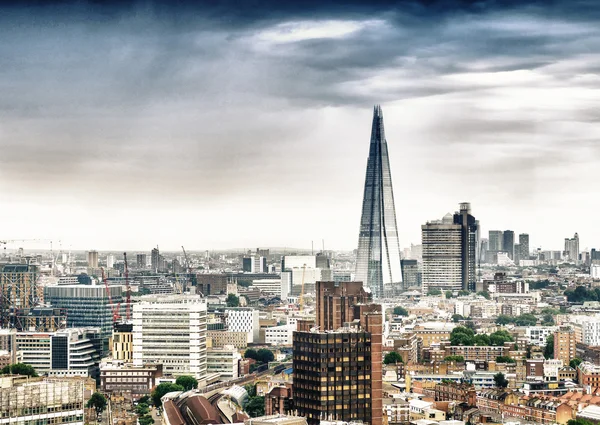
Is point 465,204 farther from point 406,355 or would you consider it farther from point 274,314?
point 406,355

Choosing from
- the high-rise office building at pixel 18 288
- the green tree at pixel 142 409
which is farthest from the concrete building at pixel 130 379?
the high-rise office building at pixel 18 288

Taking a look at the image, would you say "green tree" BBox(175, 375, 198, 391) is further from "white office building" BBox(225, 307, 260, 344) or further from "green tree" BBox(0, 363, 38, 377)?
"white office building" BBox(225, 307, 260, 344)

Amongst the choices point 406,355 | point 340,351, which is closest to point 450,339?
point 406,355

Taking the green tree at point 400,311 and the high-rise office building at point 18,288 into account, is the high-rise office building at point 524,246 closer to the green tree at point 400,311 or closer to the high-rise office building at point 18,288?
the green tree at point 400,311

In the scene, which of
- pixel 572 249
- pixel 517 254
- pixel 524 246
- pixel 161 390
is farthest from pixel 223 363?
pixel 517 254

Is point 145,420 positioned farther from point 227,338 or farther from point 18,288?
point 18,288

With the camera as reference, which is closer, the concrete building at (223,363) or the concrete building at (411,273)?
the concrete building at (223,363)
